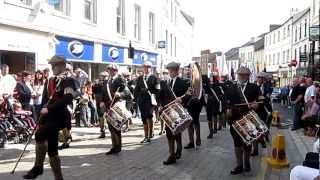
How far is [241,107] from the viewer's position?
9117 millimetres

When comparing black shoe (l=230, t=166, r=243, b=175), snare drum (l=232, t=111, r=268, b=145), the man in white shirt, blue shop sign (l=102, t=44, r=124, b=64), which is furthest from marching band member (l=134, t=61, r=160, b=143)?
blue shop sign (l=102, t=44, r=124, b=64)

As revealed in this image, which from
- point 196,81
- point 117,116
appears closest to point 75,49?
point 196,81

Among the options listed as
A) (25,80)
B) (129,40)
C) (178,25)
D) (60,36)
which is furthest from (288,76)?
(25,80)

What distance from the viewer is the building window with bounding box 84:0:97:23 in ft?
74.5

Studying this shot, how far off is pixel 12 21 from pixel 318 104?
946cm

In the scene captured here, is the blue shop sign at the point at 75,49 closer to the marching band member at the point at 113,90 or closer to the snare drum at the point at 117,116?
the marching band member at the point at 113,90

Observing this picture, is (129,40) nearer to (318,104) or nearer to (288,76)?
(318,104)

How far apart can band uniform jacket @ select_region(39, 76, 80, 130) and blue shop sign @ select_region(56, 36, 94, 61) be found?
12.0 meters

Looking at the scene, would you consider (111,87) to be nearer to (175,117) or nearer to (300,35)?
(175,117)

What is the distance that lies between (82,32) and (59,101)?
48.2 feet

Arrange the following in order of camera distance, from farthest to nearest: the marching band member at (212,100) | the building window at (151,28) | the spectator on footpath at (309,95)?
the building window at (151,28) → the spectator on footpath at (309,95) → the marching band member at (212,100)

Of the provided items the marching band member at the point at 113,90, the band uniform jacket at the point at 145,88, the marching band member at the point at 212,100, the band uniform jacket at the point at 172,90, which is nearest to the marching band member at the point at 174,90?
the band uniform jacket at the point at 172,90

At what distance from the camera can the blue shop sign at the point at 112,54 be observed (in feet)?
81.7

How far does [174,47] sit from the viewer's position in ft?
148
